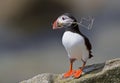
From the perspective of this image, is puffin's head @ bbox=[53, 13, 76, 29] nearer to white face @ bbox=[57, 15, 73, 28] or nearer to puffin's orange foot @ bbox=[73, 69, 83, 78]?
white face @ bbox=[57, 15, 73, 28]

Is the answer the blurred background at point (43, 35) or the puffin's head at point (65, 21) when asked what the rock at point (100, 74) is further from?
the blurred background at point (43, 35)

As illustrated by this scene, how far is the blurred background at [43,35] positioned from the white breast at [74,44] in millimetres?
1923

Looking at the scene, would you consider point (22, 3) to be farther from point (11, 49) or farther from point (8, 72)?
point (8, 72)

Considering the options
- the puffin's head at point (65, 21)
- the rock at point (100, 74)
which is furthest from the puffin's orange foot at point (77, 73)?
the puffin's head at point (65, 21)

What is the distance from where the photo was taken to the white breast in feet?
10.9

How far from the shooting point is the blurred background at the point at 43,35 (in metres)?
6.29

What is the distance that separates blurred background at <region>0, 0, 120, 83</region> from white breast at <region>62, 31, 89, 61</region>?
1923 mm

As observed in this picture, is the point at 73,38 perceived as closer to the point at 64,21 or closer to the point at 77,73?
the point at 64,21

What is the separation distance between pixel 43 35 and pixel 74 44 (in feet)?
14.1

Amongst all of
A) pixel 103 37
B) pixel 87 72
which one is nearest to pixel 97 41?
pixel 103 37

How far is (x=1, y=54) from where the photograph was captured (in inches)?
276

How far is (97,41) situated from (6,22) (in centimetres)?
218

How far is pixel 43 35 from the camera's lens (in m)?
7.60

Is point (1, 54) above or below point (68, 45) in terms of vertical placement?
below
